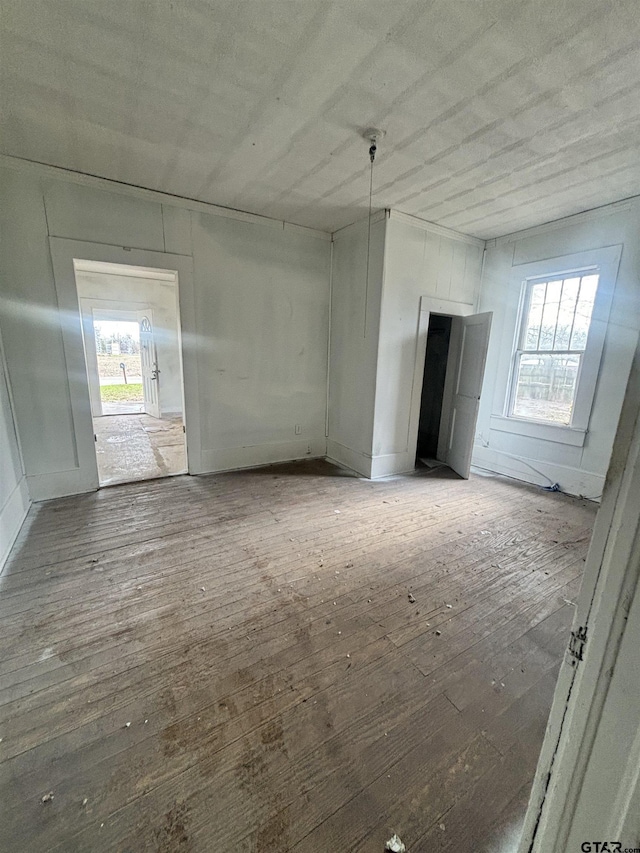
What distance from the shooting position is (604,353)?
351 centimetres

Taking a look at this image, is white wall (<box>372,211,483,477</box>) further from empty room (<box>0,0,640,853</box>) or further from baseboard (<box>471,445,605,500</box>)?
baseboard (<box>471,445,605,500</box>)

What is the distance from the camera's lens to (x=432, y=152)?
102 inches

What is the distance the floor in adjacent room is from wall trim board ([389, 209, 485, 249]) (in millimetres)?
3755

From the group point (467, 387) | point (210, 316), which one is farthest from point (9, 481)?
point (467, 387)

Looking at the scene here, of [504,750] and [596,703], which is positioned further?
[504,750]

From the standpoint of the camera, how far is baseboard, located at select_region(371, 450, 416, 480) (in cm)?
420

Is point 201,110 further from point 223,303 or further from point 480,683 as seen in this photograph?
point 480,683

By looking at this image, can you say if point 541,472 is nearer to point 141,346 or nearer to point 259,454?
point 259,454

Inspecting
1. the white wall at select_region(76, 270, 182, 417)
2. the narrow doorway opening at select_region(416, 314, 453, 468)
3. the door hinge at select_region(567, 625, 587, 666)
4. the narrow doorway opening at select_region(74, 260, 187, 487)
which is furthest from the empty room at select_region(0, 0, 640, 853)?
the white wall at select_region(76, 270, 182, 417)

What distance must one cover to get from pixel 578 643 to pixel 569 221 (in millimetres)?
4580

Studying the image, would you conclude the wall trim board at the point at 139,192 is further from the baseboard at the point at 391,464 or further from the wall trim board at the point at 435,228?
the baseboard at the point at 391,464

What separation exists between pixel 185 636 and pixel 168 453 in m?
3.53

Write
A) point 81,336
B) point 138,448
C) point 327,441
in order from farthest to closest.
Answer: point 138,448 → point 327,441 → point 81,336

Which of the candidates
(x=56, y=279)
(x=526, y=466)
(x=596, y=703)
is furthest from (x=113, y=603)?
(x=526, y=466)
